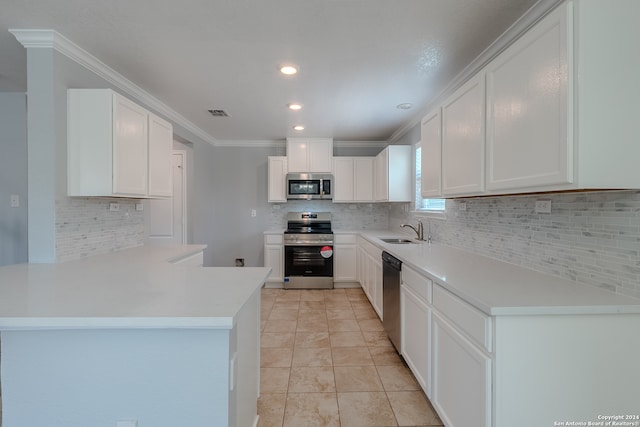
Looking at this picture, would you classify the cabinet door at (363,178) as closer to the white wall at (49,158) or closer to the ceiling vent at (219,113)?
the ceiling vent at (219,113)

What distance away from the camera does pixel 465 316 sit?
1.32 metres

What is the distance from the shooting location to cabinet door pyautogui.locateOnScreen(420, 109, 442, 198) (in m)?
2.21

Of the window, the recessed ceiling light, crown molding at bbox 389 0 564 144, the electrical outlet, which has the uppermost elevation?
the recessed ceiling light

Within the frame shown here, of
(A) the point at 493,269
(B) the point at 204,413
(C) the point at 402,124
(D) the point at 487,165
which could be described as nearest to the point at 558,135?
(D) the point at 487,165

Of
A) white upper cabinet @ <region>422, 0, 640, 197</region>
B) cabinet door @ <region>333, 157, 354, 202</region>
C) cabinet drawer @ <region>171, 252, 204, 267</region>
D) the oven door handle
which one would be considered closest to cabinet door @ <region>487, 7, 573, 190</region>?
white upper cabinet @ <region>422, 0, 640, 197</region>

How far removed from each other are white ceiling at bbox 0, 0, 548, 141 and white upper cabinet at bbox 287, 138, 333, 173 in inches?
55.0

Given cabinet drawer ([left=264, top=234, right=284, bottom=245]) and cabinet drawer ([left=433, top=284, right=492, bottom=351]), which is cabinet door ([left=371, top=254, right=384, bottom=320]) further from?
cabinet drawer ([left=264, top=234, right=284, bottom=245])

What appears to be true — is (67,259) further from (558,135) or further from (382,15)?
(558,135)

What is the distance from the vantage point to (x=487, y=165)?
5.24 ft

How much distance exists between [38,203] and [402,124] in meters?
3.73

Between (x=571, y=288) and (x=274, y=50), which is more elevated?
(x=274, y=50)

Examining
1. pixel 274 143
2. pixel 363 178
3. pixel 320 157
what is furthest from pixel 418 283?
pixel 274 143

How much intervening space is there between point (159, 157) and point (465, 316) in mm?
2699

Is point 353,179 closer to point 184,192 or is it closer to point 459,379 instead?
point 184,192
